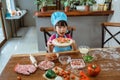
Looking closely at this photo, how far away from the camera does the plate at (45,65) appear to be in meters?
1.24

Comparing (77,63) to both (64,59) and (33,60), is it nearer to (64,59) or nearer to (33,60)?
(64,59)

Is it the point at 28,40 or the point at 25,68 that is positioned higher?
the point at 25,68

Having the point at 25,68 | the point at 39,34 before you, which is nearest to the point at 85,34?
the point at 39,34

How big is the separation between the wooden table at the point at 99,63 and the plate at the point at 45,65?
4cm

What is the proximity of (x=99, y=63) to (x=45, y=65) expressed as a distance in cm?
49

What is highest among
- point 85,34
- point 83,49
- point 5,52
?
point 83,49

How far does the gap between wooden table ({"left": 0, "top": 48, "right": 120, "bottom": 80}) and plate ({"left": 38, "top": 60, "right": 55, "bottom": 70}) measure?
4cm

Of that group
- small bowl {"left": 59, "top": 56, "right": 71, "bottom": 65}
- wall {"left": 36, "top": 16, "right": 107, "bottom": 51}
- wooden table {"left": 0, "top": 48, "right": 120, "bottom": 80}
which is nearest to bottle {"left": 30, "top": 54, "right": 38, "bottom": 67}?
wooden table {"left": 0, "top": 48, "right": 120, "bottom": 80}

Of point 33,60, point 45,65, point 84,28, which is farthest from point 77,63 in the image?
point 84,28

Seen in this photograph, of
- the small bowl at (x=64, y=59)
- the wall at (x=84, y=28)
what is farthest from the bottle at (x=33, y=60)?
the wall at (x=84, y=28)

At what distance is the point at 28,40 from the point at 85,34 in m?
1.75

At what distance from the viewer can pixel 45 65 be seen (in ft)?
4.16

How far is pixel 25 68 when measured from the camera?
4.01 ft

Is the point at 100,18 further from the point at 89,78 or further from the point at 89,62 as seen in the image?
the point at 89,78
